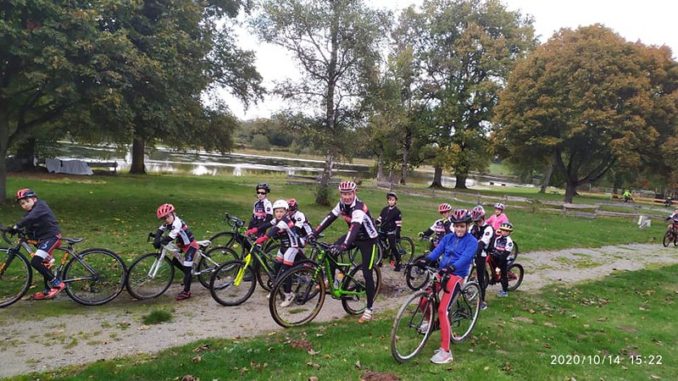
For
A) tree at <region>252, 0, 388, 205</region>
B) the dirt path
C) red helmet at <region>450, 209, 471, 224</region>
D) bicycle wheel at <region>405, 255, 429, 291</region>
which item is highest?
tree at <region>252, 0, 388, 205</region>

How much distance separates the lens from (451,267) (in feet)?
19.4

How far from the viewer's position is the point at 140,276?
25.2 ft

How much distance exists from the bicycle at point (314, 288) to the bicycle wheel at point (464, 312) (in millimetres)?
1562

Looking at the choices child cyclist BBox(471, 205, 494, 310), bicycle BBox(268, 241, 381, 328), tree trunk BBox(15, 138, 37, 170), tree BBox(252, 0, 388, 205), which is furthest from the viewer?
tree trunk BBox(15, 138, 37, 170)

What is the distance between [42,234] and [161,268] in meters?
1.92

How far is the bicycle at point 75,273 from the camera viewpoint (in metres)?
7.12

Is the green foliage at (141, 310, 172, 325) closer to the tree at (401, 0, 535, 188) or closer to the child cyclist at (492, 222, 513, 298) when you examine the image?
the child cyclist at (492, 222, 513, 298)

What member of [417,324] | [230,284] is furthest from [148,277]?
[417,324]

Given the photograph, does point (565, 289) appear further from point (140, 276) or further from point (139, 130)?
point (139, 130)

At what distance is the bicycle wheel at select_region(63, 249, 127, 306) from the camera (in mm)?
7398

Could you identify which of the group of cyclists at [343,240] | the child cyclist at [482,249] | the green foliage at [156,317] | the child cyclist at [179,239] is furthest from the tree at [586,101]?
the green foliage at [156,317]

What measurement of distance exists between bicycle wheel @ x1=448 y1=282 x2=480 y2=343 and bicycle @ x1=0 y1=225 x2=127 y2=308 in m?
5.52

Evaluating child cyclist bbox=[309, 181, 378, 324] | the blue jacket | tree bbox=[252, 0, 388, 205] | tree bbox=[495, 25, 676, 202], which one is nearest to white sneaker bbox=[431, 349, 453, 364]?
the blue jacket

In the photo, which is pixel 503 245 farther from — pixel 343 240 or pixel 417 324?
pixel 343 240
